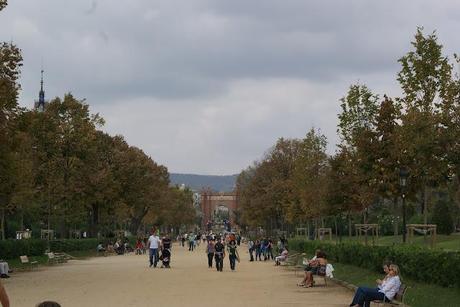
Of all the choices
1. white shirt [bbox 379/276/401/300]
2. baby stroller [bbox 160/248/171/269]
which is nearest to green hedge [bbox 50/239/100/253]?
baby stroller [bbox 160/248/171/269]

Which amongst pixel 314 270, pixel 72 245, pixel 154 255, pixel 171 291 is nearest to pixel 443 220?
pixel 154 255

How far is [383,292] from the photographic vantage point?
50.3 feet

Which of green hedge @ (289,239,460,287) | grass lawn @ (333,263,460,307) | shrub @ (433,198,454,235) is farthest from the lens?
shrub @ (433,198,454,235)

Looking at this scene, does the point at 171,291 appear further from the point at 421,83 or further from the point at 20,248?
the point at 20,248

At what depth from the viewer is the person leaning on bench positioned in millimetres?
15305

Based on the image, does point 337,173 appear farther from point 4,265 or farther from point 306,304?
point 306,304

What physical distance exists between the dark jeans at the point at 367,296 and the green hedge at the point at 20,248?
94.4 ft

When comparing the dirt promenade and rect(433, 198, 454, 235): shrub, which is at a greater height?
rect(433, 198, 454, 235): shrub

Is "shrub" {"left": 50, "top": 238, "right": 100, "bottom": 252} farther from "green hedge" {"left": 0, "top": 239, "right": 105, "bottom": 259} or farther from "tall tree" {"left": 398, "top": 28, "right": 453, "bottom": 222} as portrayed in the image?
"tall tree" {"left": 398, "top": 28, "right": 453, "bottom": 222}

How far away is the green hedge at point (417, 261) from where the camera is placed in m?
16.3

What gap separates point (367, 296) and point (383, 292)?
0.39m

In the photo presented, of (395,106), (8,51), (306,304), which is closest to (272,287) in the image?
(306,304)

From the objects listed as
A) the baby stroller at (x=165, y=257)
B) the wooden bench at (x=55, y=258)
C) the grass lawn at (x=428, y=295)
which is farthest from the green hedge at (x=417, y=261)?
the wooden bench at (x=55, y=258)

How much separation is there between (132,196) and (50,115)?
73.5 ft
